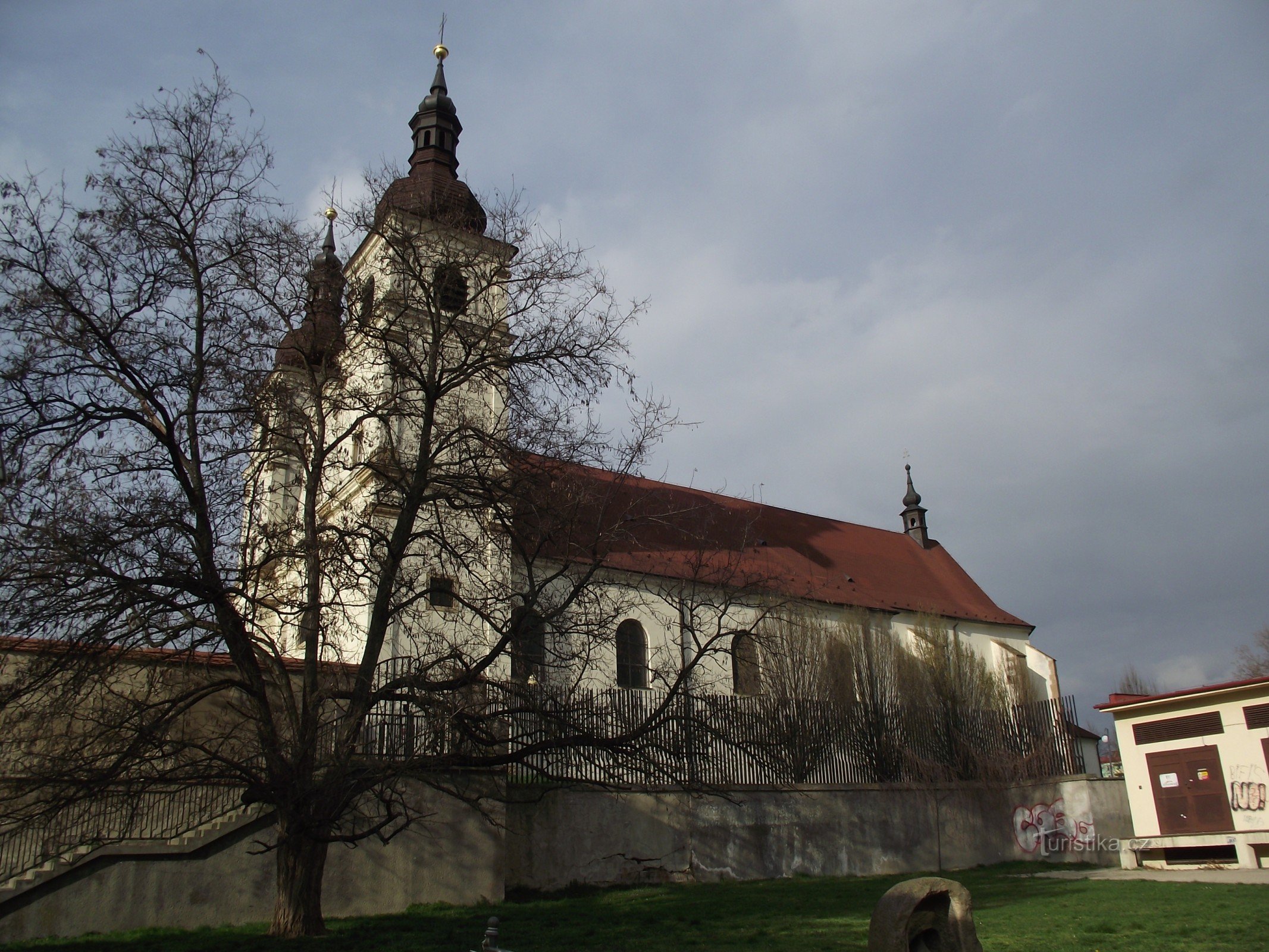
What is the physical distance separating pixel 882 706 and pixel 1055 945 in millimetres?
13847

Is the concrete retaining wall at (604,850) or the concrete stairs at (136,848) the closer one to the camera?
the concrete stairs at (136,848)

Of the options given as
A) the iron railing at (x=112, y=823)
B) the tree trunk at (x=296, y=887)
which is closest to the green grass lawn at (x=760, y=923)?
the tree trunk at (x=296, y=887)

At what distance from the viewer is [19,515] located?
933cm

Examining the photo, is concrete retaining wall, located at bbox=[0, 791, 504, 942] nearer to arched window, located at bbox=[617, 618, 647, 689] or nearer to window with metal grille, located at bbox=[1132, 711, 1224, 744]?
arched window, located at bbox=[617, 618, 647, 689]

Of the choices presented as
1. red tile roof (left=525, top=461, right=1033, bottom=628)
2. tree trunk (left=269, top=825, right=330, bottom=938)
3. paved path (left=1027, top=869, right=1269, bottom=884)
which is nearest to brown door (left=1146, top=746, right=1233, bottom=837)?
paved path (left=1027, top=869, right=1269, bottom=884)

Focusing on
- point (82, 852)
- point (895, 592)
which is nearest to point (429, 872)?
point (82, 852)

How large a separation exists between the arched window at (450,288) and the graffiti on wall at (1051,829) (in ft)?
59.5

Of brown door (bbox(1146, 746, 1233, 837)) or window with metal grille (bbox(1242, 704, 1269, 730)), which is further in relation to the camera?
brown door (bbox(1146, 746, 1233, 837))

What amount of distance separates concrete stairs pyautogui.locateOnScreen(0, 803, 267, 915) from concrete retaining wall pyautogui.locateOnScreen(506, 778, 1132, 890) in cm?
398

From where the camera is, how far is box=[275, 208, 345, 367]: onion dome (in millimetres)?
11883

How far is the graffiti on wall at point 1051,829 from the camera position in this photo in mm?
22438

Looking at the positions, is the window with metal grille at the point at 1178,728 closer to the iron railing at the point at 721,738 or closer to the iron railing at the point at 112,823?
the iron railing at the point at 721,738

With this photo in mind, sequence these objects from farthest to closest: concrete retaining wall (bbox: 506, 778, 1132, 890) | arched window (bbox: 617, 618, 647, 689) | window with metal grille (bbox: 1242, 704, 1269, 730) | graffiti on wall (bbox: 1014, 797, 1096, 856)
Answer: arched window (bbox: 617, 618, 647, 689) → graffiti on wall (bbox: 1014, 797, 1096, 856) → window with metal grille (bbox: 1242, 704, 1269, 730) → concrete retaining wall (bbox: 506, 778, 1132, 890)

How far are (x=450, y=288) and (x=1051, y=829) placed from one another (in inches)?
751
